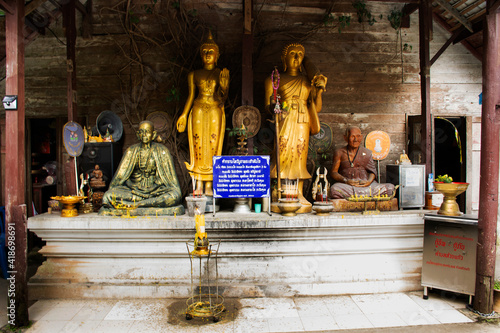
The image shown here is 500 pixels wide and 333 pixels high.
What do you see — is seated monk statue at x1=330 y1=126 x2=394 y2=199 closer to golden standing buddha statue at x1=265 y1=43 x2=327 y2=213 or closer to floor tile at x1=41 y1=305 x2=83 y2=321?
golden standing buddha statue at x1=265 y1=43 x2=327 y2=213

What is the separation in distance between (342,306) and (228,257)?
1.44 m

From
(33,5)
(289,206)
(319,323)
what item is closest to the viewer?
(319,323)

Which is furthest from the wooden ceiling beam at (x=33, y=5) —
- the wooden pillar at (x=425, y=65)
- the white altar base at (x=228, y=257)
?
the wooden pillar at (x=425, y=65)

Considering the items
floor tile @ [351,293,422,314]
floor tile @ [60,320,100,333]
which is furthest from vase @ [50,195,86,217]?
floor tile @ [351,293,422,314]

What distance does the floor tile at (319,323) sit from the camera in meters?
3.56

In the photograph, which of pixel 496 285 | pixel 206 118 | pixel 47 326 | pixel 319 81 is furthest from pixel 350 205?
pixel 47 326

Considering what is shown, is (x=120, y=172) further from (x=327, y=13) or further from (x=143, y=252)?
(x=327, y=13)

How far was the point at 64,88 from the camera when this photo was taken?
621cm

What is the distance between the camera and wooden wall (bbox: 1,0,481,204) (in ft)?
20.3

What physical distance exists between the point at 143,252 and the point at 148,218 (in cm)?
42

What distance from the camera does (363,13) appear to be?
6.40 metres

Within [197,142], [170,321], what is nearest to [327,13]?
[197,142]

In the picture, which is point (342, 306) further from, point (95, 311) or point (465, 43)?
point (465, 43)

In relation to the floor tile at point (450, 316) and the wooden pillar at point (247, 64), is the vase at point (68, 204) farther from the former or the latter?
the floor tile at point (450, 316)
